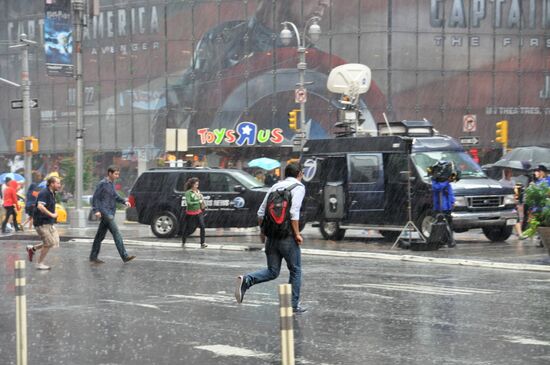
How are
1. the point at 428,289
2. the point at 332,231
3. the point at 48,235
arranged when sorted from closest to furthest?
the point at 428,289
the point at 48,235
the point at 332,231

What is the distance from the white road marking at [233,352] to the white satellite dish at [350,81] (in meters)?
23.4

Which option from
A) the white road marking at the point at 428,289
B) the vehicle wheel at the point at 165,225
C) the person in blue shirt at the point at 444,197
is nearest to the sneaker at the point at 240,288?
the white road marking at the point at 428,289

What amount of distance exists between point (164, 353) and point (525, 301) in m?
5.26

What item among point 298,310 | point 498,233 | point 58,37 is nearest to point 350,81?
point 58,37

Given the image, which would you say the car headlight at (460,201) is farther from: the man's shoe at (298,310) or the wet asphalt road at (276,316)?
the man's shoe at (298,310)

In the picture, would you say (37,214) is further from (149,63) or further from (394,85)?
(149,63)

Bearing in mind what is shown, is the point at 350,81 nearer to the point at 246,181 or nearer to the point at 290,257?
the point at 246,181

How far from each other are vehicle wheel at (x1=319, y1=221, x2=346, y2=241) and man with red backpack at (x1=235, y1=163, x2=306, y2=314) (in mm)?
13387

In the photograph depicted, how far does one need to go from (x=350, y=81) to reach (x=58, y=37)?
932cm

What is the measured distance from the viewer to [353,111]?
97.2ft

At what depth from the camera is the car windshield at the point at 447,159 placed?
76.5 feet

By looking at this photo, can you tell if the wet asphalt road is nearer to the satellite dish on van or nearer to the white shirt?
the white shirt

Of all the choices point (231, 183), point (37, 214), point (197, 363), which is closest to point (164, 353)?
point (197, 363)

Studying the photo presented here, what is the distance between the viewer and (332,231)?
25.4 meters
